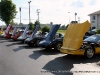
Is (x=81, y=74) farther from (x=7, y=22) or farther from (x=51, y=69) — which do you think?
(x=7, y=22)

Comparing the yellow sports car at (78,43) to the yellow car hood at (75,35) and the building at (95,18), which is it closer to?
the yellow car hood at (75,35)

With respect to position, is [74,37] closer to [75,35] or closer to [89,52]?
[75,35]

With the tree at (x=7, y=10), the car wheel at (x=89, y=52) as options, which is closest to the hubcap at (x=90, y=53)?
the car wheel at (x=89, y=52)

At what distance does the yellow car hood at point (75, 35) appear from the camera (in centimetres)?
1032

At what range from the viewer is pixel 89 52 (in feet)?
34.4

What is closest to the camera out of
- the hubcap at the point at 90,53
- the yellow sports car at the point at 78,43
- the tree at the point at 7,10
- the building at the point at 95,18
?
the yellow sports car at the point at 78,43

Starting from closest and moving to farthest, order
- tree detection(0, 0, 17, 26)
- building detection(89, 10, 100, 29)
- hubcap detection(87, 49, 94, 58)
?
hubcap detection(87, 49, 94, 58) < tree detection(0, 0, 17, 26) < building detection(89, 10, 100, 29)

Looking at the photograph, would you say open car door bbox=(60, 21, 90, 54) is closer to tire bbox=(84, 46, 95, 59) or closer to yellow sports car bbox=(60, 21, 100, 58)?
yellow sports car bbox=(60, 21, 100, 58)

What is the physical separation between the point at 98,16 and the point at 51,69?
4339cm

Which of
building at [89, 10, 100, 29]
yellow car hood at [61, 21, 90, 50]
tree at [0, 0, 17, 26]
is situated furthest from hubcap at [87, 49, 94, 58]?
building at [89, 10, 100, 29]

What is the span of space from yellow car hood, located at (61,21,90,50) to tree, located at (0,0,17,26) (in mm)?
31594

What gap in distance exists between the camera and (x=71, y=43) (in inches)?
422

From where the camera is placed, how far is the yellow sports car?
10.3 metres

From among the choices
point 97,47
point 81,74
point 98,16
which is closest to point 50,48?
point 97,47
